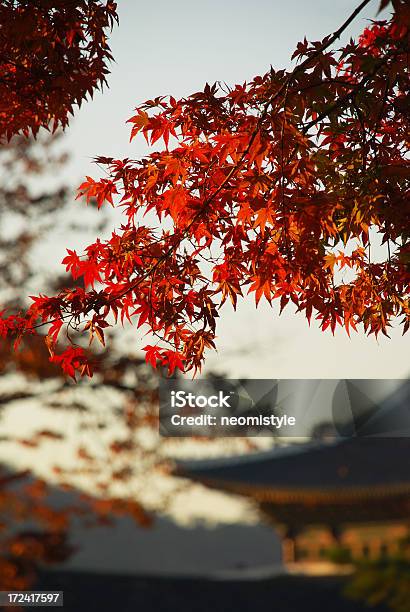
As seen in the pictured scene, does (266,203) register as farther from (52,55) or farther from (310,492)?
(310,492)

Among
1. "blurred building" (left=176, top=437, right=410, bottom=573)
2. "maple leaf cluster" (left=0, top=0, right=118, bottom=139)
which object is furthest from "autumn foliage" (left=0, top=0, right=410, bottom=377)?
"blurred building" (left=176, top=437, right=410, bottom=573)

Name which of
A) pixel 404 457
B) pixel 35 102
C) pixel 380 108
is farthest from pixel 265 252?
pixel 404 457

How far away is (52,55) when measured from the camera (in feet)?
12.2

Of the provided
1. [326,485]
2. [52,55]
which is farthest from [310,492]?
[52,55]

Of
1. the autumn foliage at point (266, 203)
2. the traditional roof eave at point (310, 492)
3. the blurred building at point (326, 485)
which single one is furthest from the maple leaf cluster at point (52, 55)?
the traditional roof eave at point (310, 492)

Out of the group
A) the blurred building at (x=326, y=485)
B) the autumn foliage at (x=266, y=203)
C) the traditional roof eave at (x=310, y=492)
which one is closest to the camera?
the autumn foliage at (x=266, y=203)

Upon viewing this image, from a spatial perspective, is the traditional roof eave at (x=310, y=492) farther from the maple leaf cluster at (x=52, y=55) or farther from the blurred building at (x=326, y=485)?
the maple leaf cluster at (x=52, y=55)

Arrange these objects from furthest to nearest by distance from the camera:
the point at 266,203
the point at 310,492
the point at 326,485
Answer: the point at 310,492 < the point at 326,485 < the point at 266,203

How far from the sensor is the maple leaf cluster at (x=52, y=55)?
370 centimetres

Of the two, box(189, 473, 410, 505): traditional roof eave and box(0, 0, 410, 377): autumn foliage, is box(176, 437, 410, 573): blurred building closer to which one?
box(189, 473, 410, 505): traditional roof eave

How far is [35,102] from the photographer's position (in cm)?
400

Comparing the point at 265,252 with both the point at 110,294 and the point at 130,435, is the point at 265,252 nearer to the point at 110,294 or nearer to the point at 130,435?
the point at 110,294

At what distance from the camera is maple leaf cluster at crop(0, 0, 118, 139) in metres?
3.70

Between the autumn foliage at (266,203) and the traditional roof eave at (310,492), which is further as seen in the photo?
the traditional roof eave at (310,492)
